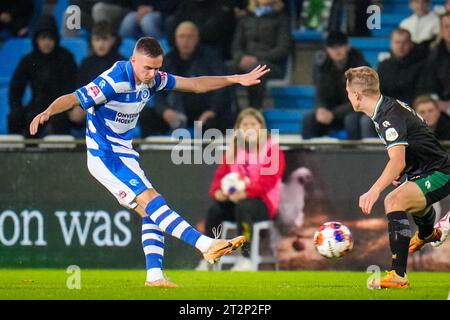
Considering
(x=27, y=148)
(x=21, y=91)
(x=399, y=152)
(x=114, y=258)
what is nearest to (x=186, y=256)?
(x=114, y=258)

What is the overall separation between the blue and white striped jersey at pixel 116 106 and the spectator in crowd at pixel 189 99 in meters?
4.48

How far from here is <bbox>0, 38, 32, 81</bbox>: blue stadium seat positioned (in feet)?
57.6

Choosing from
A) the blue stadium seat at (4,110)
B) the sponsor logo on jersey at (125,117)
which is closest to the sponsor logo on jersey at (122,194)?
the sponsor logo on jersey at (125,117)

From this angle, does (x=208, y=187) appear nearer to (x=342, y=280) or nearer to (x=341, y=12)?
(x=342, y=280)

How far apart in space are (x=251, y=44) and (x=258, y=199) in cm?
323

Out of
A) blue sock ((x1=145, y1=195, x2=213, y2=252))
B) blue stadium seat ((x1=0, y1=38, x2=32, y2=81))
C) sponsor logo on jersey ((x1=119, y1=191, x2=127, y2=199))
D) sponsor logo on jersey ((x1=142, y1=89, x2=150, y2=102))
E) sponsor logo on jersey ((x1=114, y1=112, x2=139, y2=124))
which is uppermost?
blue stadium seat ((x1=0, y1=38, x2=32, y2=81))

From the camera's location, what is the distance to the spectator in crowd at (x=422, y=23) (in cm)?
1627

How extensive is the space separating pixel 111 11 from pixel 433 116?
18.7ft

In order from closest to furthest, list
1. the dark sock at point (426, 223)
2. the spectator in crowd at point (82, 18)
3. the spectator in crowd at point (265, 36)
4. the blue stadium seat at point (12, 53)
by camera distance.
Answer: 1. the dark sock at point (426, 223)
2. the spectator in crowd at point (265, 36)
3. the blue stadium seat at point (12, 53)
4. the spectator in crowd at point (82, 18)

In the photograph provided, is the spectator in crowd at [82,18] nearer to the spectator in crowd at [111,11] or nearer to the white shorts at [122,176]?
the spectator in crowd at [111,11]

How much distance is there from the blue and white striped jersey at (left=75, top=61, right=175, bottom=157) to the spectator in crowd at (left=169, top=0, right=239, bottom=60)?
Answer: 5862 mm

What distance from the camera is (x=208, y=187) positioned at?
1421 cm

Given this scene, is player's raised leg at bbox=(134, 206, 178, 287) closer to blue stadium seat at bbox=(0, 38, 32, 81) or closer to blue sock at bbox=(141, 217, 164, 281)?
blue sock at bbox=(141, 217, 164, 281)

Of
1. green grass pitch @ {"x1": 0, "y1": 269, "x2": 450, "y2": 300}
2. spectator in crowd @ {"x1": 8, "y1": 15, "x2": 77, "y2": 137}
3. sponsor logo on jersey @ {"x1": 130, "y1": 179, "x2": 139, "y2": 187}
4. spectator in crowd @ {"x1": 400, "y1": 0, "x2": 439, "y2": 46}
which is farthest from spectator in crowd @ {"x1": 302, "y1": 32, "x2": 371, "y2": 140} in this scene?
sponsor logo on jersey @ {"x1": 130, "y1": 179, "x2": 139, "y2": 187}
